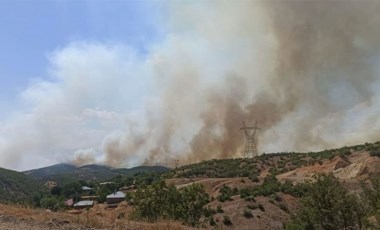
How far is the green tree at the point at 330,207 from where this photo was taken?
30.7 metres

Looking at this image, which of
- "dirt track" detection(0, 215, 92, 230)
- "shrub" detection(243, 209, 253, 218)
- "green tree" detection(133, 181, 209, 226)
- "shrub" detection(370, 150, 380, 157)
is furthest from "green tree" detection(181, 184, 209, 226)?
"shrub" detection(370, 150, 380, 157)

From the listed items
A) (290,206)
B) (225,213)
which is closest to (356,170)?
(290,206)

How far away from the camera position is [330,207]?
32031 millimetres

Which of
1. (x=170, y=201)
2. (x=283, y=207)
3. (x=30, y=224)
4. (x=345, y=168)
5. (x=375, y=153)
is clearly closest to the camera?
(x=30, y=224)

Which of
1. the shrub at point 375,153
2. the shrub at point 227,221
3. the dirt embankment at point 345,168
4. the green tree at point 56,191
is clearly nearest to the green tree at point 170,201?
the shrub at point 227,221

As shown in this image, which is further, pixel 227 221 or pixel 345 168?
pixel 345 168

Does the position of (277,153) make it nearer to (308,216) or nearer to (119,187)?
(119,187)

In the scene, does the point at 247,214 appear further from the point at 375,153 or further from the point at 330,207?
the point at 375,153

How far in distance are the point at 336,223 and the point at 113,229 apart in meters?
22.5

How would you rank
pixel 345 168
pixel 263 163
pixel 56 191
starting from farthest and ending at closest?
pixel 56 191, pixel 263 163, pixel 345 168

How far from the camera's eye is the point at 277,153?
16662 cm


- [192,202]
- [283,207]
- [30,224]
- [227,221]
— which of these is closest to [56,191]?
[283,207]

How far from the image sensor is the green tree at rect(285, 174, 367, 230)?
101 ft

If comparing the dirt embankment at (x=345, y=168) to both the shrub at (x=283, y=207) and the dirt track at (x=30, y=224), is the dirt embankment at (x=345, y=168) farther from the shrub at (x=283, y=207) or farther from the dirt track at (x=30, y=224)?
the dirt track at (x=30, y=224)
